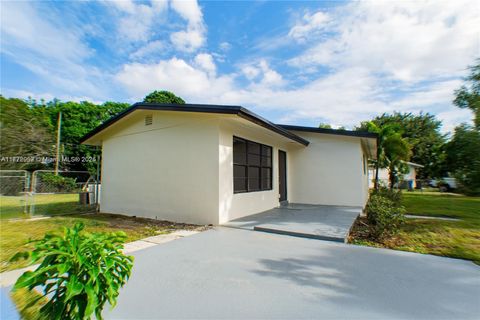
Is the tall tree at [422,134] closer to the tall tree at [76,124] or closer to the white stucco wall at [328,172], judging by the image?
the white stucco wall at [328,172]

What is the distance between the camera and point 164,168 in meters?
7.10

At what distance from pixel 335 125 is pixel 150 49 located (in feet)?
88.1

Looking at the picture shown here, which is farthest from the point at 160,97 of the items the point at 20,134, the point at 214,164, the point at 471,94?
the point at 471,94

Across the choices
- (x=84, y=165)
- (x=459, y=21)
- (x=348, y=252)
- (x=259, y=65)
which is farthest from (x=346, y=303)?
(x=84, y=165)

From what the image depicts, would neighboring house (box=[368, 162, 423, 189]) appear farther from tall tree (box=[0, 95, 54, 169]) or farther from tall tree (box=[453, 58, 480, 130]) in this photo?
tall tree (box=[0, 95, 54, 169])

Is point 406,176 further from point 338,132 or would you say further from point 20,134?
point 20,134

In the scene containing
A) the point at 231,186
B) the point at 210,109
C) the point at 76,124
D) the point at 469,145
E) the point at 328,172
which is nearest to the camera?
the point at 469,145

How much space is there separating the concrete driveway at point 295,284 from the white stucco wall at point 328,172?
5.76 metres

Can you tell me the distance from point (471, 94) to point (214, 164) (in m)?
5.99

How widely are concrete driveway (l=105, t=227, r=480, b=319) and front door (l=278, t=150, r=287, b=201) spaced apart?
229 inches

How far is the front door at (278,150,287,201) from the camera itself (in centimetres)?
1005

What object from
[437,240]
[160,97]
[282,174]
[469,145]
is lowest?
[437,240]

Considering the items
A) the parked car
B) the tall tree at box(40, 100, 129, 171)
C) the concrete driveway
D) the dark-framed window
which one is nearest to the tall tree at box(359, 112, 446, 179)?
the parked car

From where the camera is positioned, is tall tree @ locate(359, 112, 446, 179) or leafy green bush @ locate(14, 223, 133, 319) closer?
leafy green bush @ locate(14, 223, 133, 319)
